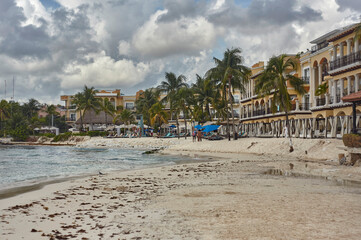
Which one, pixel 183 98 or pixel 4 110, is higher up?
pixel 4 110

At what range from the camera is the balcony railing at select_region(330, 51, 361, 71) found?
30.9 meters

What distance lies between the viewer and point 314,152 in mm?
23594

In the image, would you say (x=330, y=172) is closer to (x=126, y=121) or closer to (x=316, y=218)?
(x=316, y=218)

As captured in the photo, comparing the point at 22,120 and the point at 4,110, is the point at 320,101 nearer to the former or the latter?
the point at 22,120

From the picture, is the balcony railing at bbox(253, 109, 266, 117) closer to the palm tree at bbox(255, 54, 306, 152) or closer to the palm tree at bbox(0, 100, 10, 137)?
the palm tree at bbox(255, 54, 306, 152)

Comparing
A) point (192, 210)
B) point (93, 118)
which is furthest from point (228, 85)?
point (93, 118)

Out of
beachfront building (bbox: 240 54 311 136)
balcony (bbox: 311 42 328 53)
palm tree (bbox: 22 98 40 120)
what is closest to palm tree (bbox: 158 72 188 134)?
beachfront building (bbox: 240 54 311 136)

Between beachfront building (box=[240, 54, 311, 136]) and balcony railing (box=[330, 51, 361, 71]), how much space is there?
378 centimetres

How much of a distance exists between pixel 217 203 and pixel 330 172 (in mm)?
7989

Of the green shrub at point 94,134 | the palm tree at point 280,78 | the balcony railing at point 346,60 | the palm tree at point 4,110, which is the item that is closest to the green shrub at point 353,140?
the palm tree at point 280,78

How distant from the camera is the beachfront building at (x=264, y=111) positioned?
143ft

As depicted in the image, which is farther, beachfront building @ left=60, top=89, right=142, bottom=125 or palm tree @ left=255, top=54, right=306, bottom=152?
beachfront building @ left=60, top=89, right=142, bottom=125

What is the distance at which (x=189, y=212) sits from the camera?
288 inches

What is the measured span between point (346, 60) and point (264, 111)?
2350 cm
